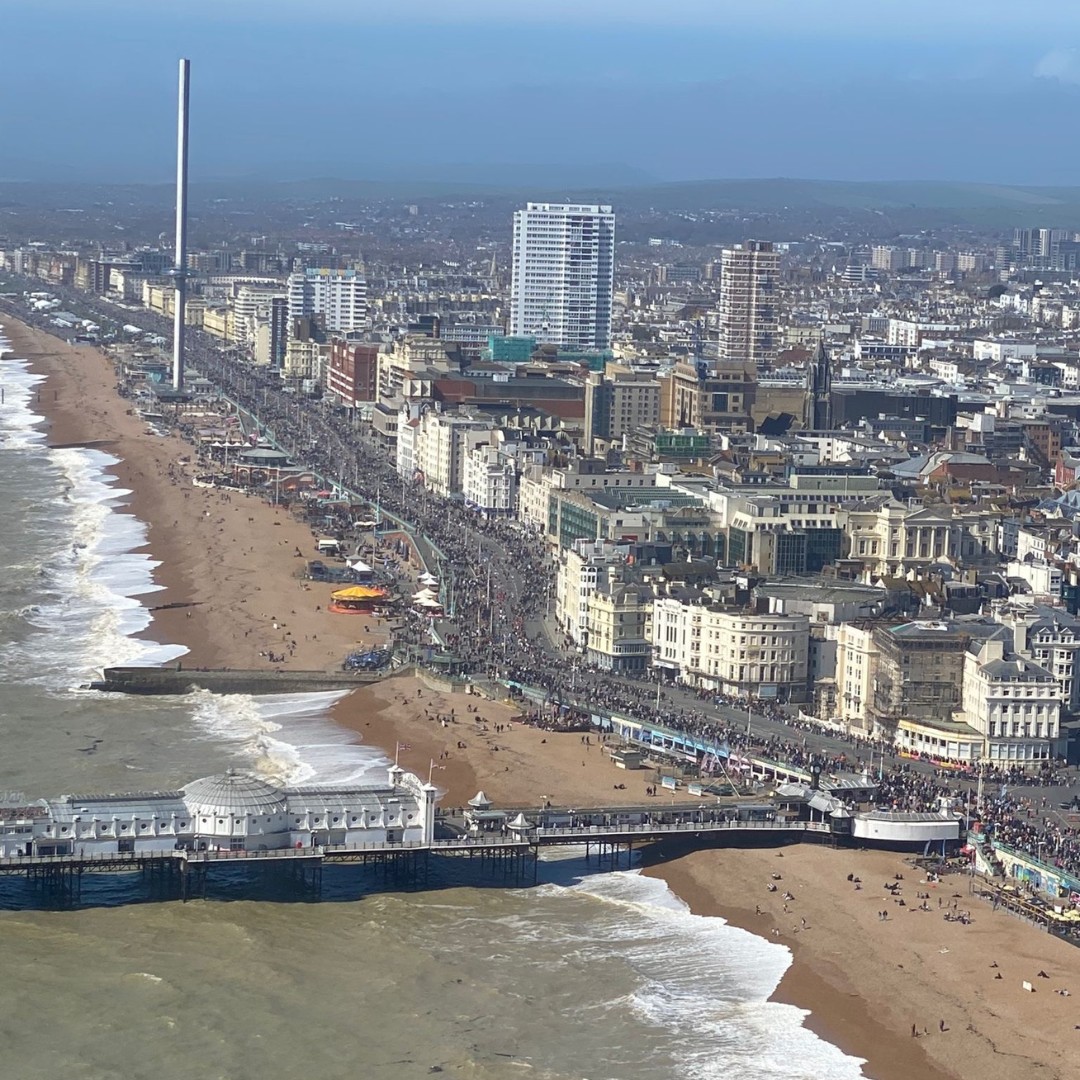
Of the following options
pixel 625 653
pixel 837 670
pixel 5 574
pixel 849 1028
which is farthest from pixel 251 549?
pixel 849 1028

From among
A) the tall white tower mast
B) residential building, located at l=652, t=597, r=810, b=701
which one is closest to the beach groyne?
residential building, located at l=652, t=597, r=810, b=701

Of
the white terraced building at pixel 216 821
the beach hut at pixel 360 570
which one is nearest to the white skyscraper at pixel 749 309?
the beach hut at pixel 360 570

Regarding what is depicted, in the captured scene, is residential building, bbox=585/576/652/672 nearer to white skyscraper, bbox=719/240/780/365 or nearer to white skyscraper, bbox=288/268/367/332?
white skyscraper, bbox=719/240/780/365

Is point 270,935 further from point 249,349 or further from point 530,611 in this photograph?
point 249,349

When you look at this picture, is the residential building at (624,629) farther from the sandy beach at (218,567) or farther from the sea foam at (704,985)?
the sea foam at (704,985)

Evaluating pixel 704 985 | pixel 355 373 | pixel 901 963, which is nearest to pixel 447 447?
pixel 355 373

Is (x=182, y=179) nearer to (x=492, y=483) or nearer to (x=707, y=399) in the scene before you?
(x=707, y=399)
